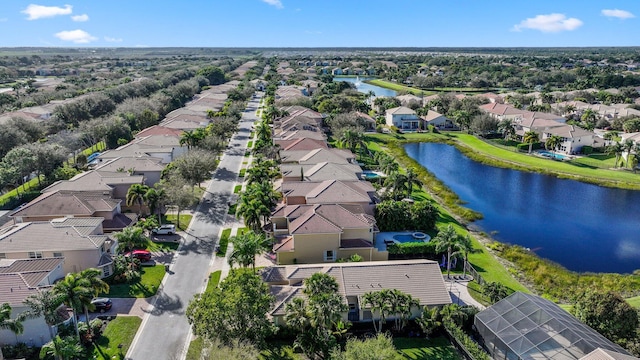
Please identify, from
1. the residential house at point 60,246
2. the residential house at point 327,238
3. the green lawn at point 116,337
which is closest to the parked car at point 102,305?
the green lawn at point 116,337

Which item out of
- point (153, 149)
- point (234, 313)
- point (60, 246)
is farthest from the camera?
point (153, 149)

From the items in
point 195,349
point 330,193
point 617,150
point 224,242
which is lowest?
point 195,349

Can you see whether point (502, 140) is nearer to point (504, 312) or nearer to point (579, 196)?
point (579, 196)

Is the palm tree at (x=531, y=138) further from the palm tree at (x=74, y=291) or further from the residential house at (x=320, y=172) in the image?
the palm tree at (x=74, y=291)

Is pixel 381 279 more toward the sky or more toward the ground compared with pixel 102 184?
more toward the ground

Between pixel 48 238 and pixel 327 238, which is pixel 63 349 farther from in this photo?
pixel 327 238

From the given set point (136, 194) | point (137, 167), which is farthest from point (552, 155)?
point (136, 194)

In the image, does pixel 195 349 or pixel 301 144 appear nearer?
pixel 195 349
